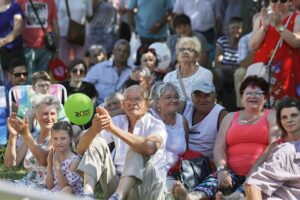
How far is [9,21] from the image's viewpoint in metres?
12.6

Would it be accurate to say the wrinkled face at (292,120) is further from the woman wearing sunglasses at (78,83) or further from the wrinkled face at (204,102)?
the woman wearing sunglasses at (78,83)

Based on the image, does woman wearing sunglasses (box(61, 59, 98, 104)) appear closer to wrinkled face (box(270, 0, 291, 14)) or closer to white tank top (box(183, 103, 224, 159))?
white tank top (box(183, 103, 224, 159))

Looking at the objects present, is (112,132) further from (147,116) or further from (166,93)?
(166,93)

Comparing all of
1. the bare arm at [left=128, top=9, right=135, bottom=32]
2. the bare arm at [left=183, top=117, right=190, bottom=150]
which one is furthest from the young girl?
the bare arm at [left=128, top=9, right=135, bottom=32]

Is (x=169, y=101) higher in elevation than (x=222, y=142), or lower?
higher

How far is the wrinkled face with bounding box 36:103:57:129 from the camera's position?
9243 mm

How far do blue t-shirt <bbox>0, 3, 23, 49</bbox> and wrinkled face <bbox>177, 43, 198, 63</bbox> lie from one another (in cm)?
321

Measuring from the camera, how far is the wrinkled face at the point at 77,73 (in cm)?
1179

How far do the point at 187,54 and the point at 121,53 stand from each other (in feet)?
7.77

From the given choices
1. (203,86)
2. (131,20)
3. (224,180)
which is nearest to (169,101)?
(203,86)

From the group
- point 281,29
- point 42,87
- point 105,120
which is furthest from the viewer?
point 42,87

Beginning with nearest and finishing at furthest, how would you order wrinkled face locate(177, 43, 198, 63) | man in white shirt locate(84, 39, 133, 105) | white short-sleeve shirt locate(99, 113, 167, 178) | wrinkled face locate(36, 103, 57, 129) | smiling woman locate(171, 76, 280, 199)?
white short-sleeve shirt locate(99, 113, 167, 178)
smiling woman locate(171, 76, 280, 199)
wrinkled face locate(36, 103, 57, 129)
wrinkled face locate(177, 43, 198, 63)
man in white shirt locate(84, 39, 133, 105)

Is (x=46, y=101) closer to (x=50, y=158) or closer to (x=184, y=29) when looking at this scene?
(x=50, y=158)

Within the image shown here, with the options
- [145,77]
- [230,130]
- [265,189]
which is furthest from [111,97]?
[265,189]
